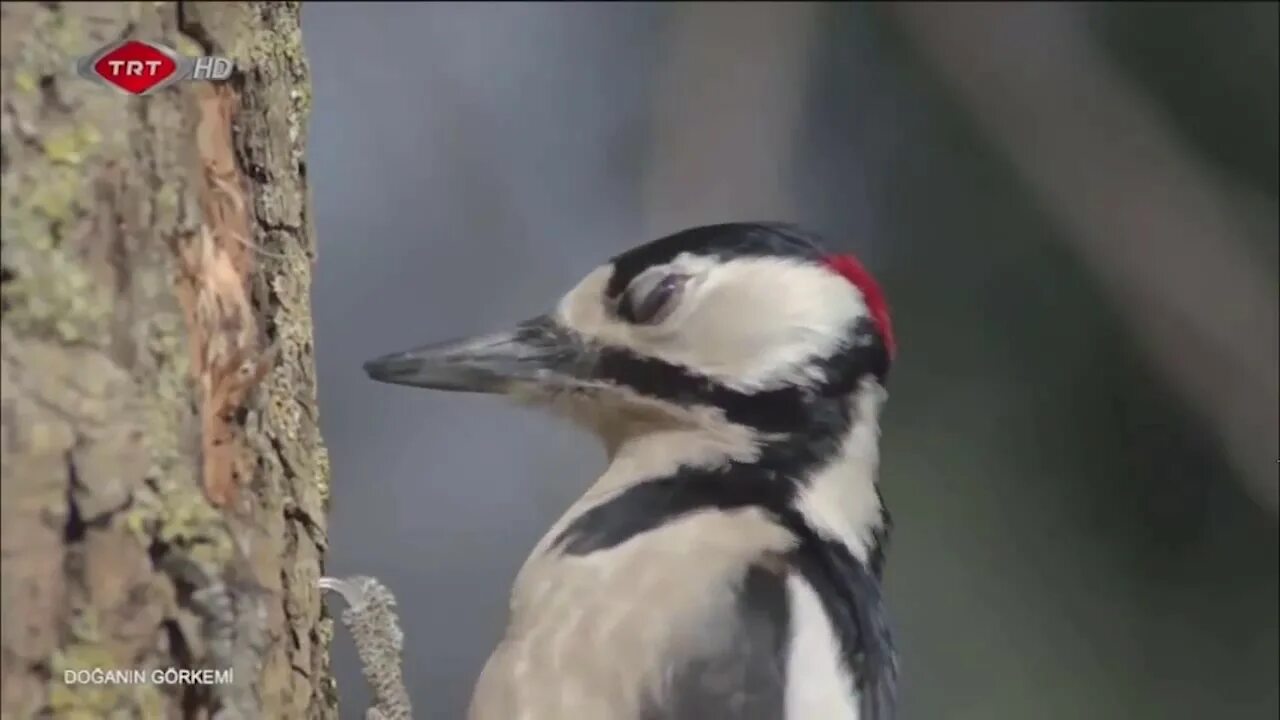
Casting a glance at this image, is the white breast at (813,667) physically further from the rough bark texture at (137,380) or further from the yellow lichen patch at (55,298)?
the yellow lichen patch at (55,298)

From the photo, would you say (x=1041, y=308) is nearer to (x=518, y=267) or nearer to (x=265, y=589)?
(x=518, y=267)

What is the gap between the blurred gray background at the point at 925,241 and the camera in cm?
176

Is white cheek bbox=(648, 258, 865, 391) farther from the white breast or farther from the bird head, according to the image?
the white breast

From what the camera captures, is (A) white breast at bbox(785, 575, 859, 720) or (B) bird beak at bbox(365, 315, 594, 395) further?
(B) bird beak at bbox(365, 315, 594, 395)

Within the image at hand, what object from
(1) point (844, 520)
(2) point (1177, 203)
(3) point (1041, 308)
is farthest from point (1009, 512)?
(1) point (844, 520)

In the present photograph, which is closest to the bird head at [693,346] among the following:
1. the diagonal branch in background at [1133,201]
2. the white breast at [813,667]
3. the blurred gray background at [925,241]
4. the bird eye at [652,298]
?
the bird eye at [652,298]

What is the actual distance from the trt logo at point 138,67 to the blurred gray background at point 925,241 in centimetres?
104

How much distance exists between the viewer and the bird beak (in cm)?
101

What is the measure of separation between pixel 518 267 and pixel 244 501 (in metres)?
1.30

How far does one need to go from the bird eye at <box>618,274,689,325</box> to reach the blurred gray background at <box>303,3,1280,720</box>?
0.62 metres

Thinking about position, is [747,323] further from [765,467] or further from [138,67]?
[138,67]

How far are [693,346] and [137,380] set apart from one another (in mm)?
494

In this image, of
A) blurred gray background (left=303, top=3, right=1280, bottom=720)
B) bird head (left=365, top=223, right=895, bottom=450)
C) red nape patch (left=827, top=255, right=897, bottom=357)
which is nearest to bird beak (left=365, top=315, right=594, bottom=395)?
bird head (left=365, top=223, right=895, bottom=450)

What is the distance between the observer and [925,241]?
2.04 meters
